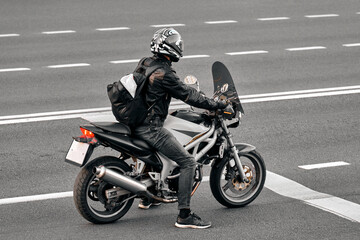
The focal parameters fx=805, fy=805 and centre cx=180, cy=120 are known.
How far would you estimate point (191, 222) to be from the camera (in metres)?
8.60

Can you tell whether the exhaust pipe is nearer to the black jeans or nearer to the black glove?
the black jeans

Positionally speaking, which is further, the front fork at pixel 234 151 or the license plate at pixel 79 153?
the front fork at pixel 234 151

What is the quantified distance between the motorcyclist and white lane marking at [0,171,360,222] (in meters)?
1.52

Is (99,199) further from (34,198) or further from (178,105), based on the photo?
(178,105)

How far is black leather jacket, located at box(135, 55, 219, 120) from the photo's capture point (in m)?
8.39

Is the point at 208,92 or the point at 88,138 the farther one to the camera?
the point at 208,92

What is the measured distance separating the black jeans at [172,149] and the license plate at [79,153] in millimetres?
559

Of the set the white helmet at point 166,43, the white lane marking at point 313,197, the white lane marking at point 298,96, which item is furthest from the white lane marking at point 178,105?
the white helmet at point 166,43

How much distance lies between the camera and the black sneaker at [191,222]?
8.60 m

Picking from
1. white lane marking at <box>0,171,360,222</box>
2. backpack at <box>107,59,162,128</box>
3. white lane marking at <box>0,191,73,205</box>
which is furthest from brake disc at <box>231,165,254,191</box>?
white lane marking at <box>0,191,73,205</box>

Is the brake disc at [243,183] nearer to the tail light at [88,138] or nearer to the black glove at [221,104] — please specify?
the black glove at [221,104]

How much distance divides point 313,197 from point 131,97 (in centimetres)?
273

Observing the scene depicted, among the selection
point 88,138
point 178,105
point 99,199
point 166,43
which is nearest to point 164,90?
point 166,43

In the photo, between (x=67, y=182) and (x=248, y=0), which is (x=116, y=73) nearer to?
(x=67, y=182)
